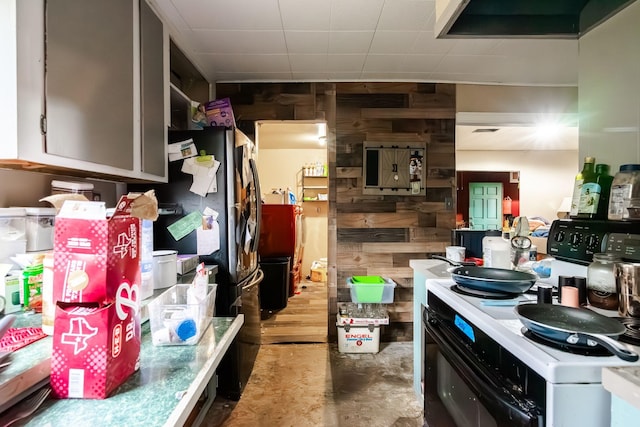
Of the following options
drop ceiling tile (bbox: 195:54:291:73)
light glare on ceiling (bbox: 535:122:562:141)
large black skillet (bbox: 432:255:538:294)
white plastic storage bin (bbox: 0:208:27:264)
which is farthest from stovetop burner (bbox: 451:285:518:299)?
light glare on ceiling (bbox: 535:122:562:141)

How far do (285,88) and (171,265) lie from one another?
209 cm

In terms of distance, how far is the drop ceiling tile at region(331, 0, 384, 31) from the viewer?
1901mm

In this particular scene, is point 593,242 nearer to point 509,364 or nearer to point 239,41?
point 509,364

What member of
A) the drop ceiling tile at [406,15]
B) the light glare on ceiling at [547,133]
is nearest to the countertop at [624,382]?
the drop ceiling tile at [406,15]

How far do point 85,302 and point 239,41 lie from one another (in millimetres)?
2175

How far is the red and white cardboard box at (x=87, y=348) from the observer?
652 millimetres

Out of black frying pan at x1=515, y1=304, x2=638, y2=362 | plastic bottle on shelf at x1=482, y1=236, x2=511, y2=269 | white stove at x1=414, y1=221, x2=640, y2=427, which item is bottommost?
white stove at x1=414, y1=221, x2=640, y2=427

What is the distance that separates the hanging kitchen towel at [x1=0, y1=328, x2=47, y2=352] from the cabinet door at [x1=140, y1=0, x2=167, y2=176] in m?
1.00

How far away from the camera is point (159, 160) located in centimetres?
195

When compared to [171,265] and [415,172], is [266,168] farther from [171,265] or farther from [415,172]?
[171,265]

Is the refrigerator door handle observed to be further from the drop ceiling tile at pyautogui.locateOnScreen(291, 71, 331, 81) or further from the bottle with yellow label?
the bottle with yellow label

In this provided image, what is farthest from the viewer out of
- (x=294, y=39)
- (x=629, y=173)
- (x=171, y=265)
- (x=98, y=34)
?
(x=294, y=39)

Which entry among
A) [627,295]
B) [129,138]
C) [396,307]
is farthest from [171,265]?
[396,307]

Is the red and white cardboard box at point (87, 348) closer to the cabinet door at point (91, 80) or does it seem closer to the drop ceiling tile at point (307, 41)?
the cabinet door at point (91, 80)
